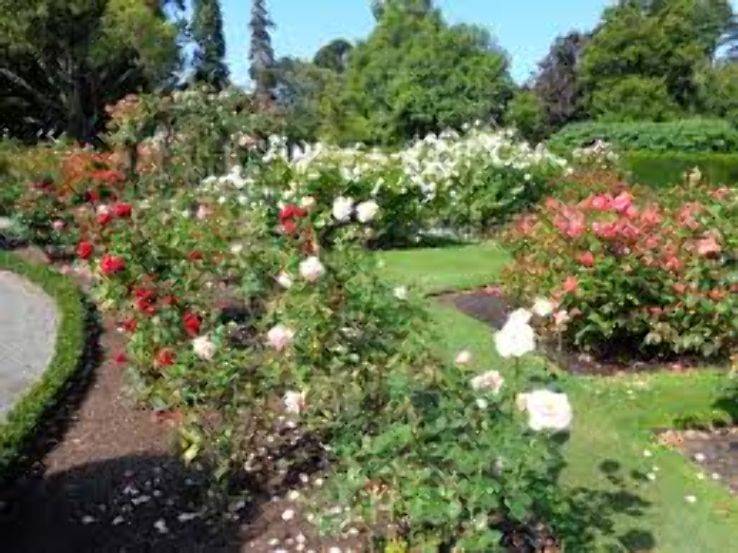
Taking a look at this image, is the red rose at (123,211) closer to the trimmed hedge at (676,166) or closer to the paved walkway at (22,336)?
the paved walkway at (22,336)

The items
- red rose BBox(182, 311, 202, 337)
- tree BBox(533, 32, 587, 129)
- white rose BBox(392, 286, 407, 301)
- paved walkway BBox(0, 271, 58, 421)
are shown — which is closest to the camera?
white rose BBox(392, 286, 407, 301)

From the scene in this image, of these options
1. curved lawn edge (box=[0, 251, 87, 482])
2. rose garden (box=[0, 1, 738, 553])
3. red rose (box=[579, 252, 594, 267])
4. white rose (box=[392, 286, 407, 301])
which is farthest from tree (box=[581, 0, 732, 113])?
white rose (box=[392, 286, 407, 301])

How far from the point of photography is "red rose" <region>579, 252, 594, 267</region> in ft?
21.5

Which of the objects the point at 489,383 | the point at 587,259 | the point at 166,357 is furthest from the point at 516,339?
the point at 587,259

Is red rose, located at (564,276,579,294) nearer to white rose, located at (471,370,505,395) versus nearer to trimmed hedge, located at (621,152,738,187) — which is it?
white rose, located at (471,370,505,395)

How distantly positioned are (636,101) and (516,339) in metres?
32.2

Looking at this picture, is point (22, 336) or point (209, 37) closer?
point (22, 336)

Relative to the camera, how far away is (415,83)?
32812mm

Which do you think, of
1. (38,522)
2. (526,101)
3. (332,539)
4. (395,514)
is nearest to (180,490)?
(38,522)

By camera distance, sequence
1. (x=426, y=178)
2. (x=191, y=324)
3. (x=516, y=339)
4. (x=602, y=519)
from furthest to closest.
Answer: (x=426, y=178) → (x=191, y=324) → (x=602, y=519) → (x=516, y=339)

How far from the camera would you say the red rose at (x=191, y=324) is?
5.28 metres

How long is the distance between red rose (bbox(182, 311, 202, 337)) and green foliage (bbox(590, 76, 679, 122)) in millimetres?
30108

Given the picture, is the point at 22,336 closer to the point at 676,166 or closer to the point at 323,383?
the point at 323,383

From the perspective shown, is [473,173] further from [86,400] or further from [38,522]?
[38,522]
